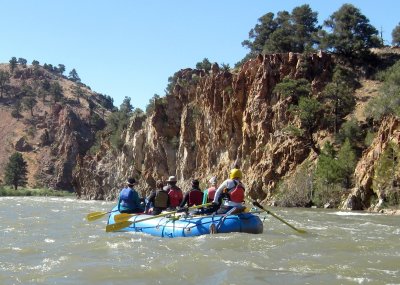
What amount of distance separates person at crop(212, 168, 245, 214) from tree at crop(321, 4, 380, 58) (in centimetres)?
4098

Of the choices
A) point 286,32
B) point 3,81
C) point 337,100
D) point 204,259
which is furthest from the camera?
point 3,81

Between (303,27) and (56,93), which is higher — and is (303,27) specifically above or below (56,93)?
below

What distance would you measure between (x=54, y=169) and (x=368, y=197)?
270 ft

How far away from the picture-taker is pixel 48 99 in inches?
5207

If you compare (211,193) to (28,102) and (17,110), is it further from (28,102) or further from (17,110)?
(17,110)

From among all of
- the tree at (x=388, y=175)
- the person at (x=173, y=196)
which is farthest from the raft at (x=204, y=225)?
the tree at (x=388, y=175)

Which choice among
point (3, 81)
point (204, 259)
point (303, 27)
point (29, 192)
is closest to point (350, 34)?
point (303, 27)

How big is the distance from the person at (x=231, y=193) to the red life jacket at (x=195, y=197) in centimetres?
145

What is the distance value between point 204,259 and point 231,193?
4.89m

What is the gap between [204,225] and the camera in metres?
14.9

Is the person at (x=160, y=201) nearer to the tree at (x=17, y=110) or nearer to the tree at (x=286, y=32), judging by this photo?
the tree at (x=286, y=32)

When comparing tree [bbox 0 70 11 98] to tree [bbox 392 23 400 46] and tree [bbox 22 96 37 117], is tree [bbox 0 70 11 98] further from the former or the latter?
tree [bbox 392 23 400 46]

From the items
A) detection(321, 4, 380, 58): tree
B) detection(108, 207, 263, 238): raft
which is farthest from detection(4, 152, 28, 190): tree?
detection(108, 207, 263, 238): raft

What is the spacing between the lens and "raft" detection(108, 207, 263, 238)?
14.7 m
